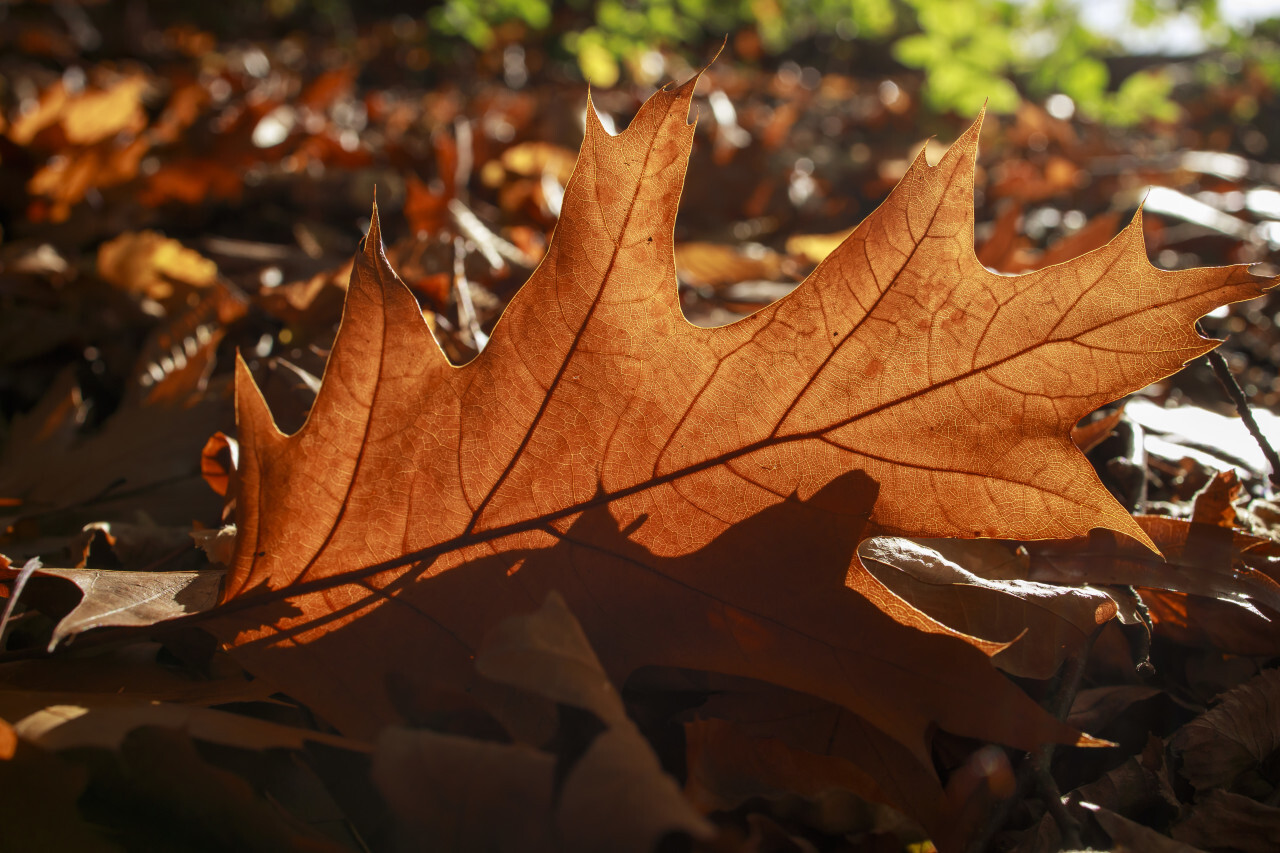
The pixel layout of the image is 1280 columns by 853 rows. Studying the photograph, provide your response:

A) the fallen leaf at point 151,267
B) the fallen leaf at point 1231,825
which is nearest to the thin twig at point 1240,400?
the fallen leaf at point 1231,825

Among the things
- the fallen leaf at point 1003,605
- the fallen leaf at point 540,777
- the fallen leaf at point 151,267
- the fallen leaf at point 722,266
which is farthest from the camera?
the fallen leaf at point 722,266

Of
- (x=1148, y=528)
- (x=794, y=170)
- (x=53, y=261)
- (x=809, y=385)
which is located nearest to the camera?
(x=809, y=385)

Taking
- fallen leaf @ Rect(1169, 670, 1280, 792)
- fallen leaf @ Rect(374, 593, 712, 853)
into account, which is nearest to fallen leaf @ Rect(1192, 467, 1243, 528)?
fallen leaf @ Rect(1169, 670, 1280, 792)

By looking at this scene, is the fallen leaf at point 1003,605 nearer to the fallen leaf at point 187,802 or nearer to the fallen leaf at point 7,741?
the fallen leaf at point 187,802

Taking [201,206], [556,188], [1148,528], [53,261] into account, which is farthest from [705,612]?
[201,206]

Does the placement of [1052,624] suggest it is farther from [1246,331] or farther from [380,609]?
[1246,331]

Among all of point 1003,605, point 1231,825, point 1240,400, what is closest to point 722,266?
point 1240,400

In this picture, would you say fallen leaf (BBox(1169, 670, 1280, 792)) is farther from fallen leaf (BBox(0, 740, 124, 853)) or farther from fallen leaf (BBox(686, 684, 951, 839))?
fallen leaf (BBox(0, 740, 124, 853))
